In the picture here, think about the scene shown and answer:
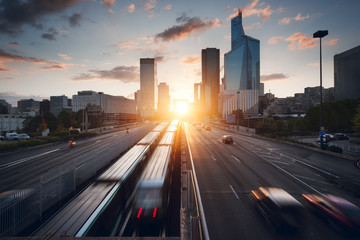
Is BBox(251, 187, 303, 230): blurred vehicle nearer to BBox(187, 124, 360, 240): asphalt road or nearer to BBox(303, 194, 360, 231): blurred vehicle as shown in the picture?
BBox(187, 124, 360, 240): asphalt road

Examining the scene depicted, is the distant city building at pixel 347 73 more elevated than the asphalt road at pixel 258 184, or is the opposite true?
the distant city building at pixel 347 73

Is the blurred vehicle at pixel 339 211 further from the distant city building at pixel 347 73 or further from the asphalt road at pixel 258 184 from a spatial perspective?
the distant city building at pixel 347 73

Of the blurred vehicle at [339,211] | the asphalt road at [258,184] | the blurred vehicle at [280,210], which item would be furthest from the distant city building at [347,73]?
the blurred vehicle at [280,210]

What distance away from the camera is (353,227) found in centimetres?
926

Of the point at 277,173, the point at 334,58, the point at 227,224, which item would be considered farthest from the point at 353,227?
the point at 334,58

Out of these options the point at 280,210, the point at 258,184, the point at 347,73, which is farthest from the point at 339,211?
the point at 347,73

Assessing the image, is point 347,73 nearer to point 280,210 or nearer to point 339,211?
point 339,211

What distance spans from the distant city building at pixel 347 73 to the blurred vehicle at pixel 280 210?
9087 inches

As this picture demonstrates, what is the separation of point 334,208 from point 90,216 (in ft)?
46.8

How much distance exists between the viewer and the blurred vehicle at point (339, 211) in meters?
9.36

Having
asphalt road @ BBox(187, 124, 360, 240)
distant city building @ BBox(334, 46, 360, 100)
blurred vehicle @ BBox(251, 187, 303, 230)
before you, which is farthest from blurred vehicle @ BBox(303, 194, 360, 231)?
distant city building @ BBox(334, 46, 360, 100)

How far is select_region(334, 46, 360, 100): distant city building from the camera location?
17425 cm

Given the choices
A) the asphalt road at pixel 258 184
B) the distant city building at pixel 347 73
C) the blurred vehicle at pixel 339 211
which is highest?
the distant city building at pixel 347 73

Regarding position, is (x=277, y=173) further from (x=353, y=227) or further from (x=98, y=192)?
(x=98, y=192)
